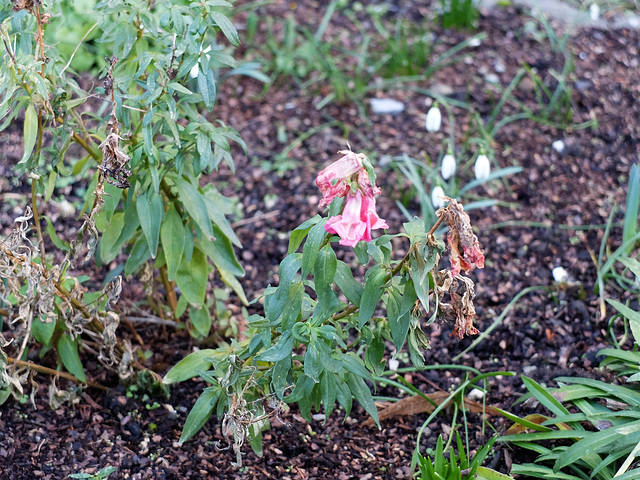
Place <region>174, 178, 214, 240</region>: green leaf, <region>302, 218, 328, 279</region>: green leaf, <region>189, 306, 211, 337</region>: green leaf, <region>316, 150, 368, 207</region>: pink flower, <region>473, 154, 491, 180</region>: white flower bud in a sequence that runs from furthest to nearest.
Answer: <region>473, 154, 491, 180</region>: white flower bud
<region>189, 306, 211, 337</region>: green leaf
<region>174, 178, 214, 240</region>: green leaf
<region>302, 218, 328, 279</region>: green leaf
<region>316, 150, 368, 207</region>: pink flower

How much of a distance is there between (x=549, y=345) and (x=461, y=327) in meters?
1.15

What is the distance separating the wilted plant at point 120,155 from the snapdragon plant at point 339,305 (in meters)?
0.37

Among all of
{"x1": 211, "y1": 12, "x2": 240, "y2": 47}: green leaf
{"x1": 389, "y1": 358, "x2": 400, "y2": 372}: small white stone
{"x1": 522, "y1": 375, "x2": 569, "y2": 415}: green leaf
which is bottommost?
{"x1": 389, "y1": 358, "x2": 400, "y2": 372}: small white stone

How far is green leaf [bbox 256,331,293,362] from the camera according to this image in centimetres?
160

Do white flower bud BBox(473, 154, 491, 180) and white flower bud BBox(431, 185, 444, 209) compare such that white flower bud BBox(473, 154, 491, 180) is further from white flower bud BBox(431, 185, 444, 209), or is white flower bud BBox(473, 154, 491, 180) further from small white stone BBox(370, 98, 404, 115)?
small white stone BBox(370, 98, 404, 115)

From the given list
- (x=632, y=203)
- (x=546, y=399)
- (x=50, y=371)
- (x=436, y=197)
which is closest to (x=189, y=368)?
(x=50, y=371)

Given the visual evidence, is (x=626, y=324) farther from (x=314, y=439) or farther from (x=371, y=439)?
(x=314, y=439)

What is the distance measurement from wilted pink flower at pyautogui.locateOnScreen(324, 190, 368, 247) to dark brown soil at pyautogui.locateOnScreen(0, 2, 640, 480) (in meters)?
1.03

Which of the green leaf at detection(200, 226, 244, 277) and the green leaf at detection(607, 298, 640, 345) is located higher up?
the green leaf at detection(200, 226, 244, 277)

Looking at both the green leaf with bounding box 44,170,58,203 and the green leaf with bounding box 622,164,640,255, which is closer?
the green leaf with bounding box 44,170,58,203

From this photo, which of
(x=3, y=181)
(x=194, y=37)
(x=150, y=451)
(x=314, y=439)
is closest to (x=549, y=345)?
(x=314, y=439)

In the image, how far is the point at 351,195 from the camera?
1.35m

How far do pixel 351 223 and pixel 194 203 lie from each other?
721mm

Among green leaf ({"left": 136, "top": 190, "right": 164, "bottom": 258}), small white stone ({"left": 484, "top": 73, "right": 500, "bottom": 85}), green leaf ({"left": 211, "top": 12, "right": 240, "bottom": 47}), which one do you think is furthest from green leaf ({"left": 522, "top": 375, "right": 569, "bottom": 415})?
small white stone ({"left": 484, "top": 73, "right": 500, "bottom": 85})
